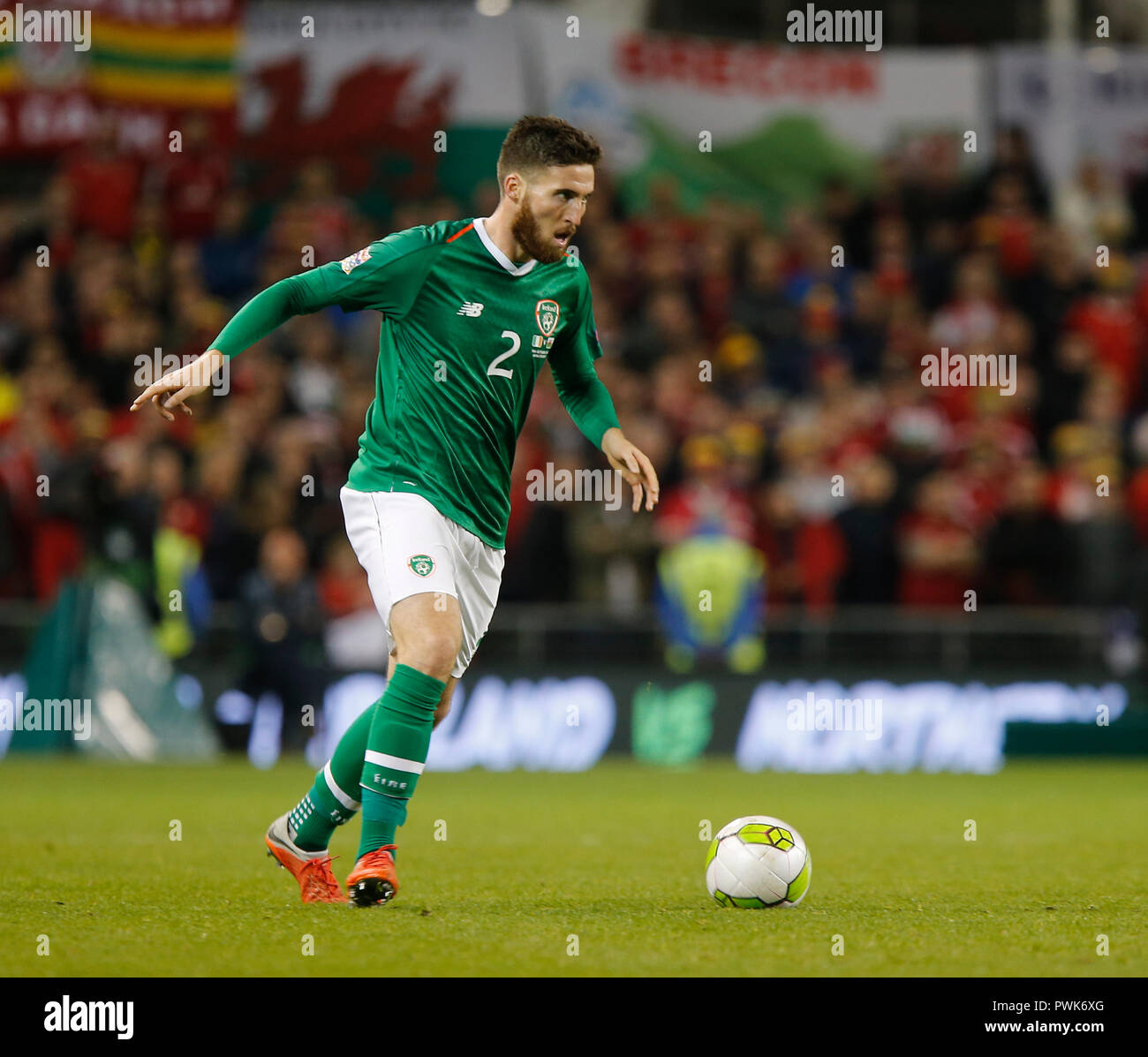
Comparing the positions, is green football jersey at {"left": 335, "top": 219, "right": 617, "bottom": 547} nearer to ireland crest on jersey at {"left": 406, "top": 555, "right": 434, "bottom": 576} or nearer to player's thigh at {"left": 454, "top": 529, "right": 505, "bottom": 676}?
player's thigh at {"left": 454, "top": 529, "right": 505, "bottom": 676}

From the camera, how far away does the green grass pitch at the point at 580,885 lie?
17.2 ft

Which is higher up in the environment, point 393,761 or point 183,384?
point 183,384

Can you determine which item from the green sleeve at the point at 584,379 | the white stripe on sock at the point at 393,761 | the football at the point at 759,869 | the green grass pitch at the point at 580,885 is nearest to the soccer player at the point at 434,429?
the white stripe on sock at the point at 393,761

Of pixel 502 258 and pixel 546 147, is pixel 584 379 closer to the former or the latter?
pixel 502 258

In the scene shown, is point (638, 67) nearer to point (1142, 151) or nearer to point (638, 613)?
point (1142, 151)

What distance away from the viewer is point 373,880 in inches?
239

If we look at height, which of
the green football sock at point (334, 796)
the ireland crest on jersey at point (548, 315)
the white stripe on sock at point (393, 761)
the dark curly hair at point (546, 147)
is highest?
the dark curly hair at point (546, 147)

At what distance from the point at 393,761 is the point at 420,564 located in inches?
25.6

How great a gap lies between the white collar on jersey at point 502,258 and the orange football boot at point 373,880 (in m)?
2.03

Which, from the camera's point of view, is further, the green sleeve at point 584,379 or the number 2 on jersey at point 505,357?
the green sleeve at point 584,379

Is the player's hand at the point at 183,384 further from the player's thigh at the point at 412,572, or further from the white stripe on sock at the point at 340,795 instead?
the white stripe on sock at the point at 340,795

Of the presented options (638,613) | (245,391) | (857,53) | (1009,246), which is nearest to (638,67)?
(857,53)

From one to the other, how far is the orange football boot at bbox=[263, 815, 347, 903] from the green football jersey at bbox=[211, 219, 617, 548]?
4.05 ft

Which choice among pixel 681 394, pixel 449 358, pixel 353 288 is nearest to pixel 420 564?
pixel 449 358
